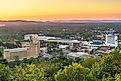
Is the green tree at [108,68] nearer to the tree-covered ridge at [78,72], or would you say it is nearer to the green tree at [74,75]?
the tree-covered ridge at [78,72]

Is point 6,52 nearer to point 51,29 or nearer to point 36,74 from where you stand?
point 36,74

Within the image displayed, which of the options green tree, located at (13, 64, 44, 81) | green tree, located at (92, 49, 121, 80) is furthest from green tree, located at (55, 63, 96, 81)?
green tree, located at (13, 64, 44, 81)

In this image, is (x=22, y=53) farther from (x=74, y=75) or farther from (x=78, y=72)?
(x=74, y=75)

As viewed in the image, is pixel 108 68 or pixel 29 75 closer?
pixel 29 75

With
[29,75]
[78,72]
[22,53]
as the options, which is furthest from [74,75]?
[22,53]

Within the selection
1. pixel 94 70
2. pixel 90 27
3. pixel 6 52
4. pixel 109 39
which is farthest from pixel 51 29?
pixel 94 70

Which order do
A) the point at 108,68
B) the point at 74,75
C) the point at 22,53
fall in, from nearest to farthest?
the point at 74,75 → the point at 108,68 → the point at 22,53

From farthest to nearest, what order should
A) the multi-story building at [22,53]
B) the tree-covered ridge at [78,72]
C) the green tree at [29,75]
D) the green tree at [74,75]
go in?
the multi-story building at [22,53] → the green tree at [29,75] → the tree-covered ridge at [78,72] → the green tree at [74,75]

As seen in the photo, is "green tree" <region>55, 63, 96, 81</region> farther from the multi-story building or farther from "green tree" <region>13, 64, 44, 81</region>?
the multi-story building

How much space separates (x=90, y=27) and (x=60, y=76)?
264ft

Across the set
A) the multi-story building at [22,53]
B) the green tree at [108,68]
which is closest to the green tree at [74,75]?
the green tree at [108,68]

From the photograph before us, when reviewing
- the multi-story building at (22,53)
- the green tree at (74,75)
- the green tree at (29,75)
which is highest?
the green tree at (74,75)

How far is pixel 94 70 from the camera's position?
13242 millimetres

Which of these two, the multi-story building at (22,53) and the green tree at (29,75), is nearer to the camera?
the green tree at (29,75)
